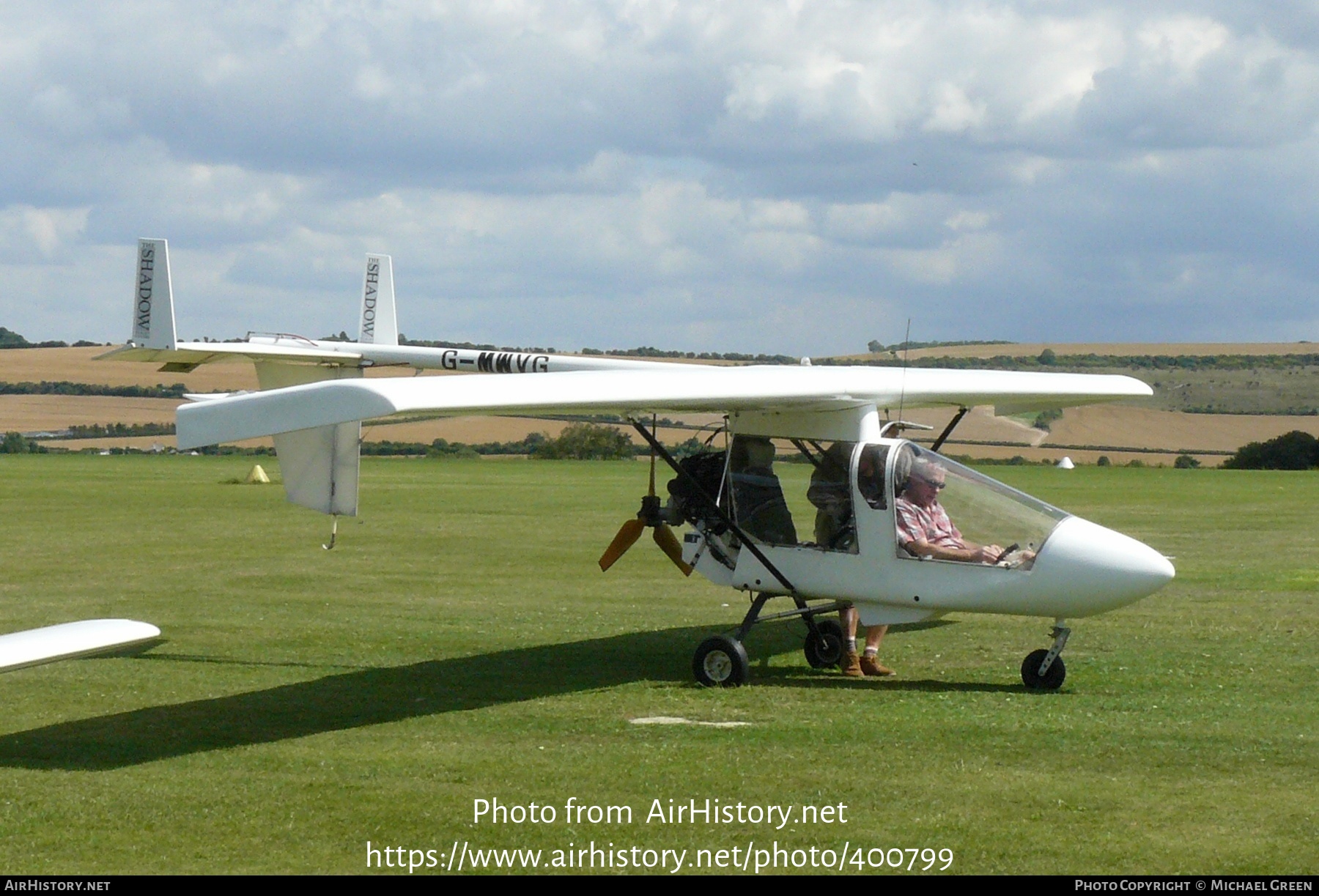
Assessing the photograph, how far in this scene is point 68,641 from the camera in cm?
729

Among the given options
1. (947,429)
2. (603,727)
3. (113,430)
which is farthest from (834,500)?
(113,430)

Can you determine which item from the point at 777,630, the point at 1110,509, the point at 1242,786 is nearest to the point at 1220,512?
the point at 1110,509

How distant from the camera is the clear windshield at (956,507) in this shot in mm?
10453

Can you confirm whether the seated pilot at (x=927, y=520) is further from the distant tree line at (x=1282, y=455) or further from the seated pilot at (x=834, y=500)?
the distant tree line at (x=1282, y=455)

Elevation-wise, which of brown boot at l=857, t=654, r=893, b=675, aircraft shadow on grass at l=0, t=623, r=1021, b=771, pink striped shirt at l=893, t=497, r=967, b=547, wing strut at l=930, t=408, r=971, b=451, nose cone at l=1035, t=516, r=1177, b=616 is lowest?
aircraft shadow on grass at l=0, t=623, r=1021, b=771

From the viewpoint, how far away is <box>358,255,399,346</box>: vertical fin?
63.4ft

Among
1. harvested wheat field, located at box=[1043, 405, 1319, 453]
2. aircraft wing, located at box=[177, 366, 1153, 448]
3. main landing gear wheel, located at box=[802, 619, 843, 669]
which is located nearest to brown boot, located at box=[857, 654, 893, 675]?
main landing gear wheel, located at box=[802, 619, 843, 669]

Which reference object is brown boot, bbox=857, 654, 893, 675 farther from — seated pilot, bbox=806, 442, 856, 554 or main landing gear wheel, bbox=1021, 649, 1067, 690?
main landing gear wheel, bbox=1021, 649, 1067, 690

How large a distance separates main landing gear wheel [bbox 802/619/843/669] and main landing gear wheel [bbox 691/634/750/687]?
1.17m

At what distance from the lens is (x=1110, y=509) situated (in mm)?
34031

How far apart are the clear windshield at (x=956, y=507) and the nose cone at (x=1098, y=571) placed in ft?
0.87

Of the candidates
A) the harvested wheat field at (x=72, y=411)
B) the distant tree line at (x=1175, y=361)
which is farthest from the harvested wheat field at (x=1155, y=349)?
the harvested wheat field at (x=72, y=411)

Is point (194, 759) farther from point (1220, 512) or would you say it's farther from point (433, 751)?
point (1220, 512)

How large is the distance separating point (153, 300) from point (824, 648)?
838 cm
